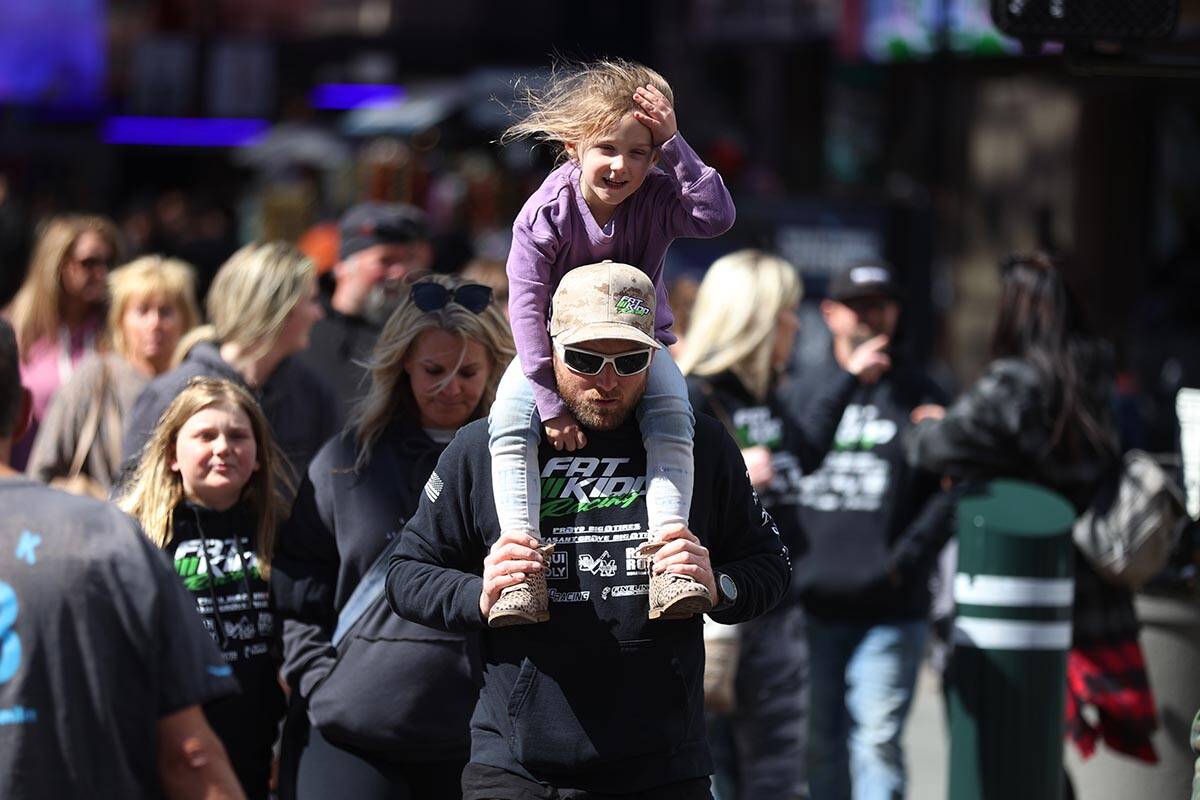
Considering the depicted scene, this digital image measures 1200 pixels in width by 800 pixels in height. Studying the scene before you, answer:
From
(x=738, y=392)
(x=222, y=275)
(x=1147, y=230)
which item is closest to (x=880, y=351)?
(x=738, y=392)

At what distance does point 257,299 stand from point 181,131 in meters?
14.3

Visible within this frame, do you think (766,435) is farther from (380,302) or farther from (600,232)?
(600,232)

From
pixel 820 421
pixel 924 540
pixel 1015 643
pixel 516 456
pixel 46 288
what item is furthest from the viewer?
pixel 46 288

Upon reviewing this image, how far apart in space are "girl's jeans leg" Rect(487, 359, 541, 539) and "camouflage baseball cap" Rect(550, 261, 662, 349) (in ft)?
0.54

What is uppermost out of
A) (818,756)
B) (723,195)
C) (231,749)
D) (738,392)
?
(723,195)

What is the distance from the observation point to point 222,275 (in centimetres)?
629

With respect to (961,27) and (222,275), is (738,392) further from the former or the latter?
(961,27)

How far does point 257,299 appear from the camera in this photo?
19.9 feet

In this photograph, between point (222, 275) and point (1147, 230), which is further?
point (1147, 230)

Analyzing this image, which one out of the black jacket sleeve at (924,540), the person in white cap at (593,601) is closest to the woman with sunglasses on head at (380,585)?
the person in white cap at (593,601)

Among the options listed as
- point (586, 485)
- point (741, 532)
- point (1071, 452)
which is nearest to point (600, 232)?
point (586, 485)

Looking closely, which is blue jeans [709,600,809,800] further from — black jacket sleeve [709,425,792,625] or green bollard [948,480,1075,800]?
black jacket sleeve [709,425,792,625]

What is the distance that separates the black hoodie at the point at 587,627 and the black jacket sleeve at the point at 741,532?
0.01 m

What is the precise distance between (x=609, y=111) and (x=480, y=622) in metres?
1.09
